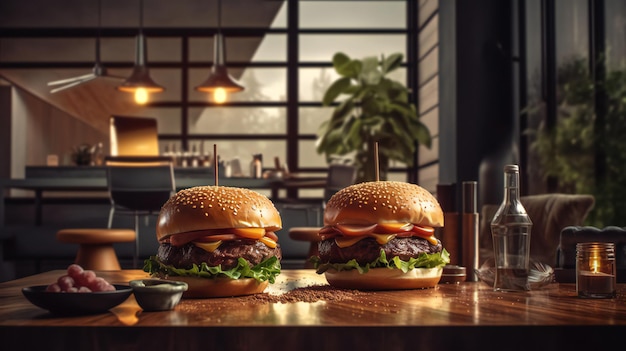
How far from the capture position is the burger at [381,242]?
5.48 feet

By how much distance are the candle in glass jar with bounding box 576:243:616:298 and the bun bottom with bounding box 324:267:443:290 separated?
0.35 m

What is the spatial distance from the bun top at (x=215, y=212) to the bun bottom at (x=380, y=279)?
19 centimetres

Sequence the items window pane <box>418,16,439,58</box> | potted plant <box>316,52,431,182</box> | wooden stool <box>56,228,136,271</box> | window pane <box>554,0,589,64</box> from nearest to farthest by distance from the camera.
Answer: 1. wooden stool <box>56,228,136,271</box>
2. window pane <box>554,0,589,64</box>
3. potted plant <box>316,52,431,182</box>
4. window pane <box>418,16,439,58</box>

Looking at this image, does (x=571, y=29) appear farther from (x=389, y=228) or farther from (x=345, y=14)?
(x=345, y=14)

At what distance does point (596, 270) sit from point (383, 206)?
0.48m

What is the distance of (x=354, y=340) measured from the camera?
1.01 metres

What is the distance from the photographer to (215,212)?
1.56 metres

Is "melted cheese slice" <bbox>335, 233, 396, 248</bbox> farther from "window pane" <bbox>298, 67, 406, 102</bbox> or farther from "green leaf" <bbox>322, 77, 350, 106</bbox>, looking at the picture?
"window pane" <bbox>298, 67, 406, 102</bbox>

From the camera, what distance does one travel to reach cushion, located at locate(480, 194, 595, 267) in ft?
14.1

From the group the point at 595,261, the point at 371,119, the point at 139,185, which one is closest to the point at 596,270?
the point at 595,261

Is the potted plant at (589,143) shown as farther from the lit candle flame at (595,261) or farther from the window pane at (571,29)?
the lit candle flame at (595,261)

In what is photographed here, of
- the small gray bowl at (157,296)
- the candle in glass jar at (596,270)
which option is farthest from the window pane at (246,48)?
the small gray bowl at (157,296)

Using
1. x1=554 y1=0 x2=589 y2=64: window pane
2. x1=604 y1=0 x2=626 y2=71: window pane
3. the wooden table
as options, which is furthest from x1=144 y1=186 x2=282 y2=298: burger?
x1=554 y1=0 x2=589 y2=64: window pane

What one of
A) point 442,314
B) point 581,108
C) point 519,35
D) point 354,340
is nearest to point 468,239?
point 442,314
